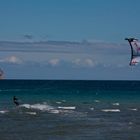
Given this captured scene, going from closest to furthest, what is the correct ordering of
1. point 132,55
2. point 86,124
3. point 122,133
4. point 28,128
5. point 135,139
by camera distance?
point 132,55, point 135,139, point 122,133, point 28,128, point 86,124

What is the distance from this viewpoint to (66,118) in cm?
5091

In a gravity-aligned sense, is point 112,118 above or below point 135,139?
above

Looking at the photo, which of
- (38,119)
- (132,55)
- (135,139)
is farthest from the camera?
(38,119)

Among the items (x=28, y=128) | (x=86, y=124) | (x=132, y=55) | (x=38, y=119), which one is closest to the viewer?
(x=132, y=55)

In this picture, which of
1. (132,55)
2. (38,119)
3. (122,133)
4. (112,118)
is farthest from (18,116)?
(132,55)

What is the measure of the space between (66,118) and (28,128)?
981 centimetres

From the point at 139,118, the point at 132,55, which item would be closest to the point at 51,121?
the point at 139,118

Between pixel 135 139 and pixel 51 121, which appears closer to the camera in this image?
pixel 135 139

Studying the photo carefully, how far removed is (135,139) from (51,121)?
13049 mm

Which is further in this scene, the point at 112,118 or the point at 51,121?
the point at 112,118

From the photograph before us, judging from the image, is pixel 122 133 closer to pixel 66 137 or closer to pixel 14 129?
pixel 66 137

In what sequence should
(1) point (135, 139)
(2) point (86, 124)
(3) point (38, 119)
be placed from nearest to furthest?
(1) point (135, 139)
(2) point (86, 124)
(3) point (38, 119)

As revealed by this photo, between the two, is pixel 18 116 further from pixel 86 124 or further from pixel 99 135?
pixel 99 135

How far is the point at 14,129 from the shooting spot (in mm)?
40469
